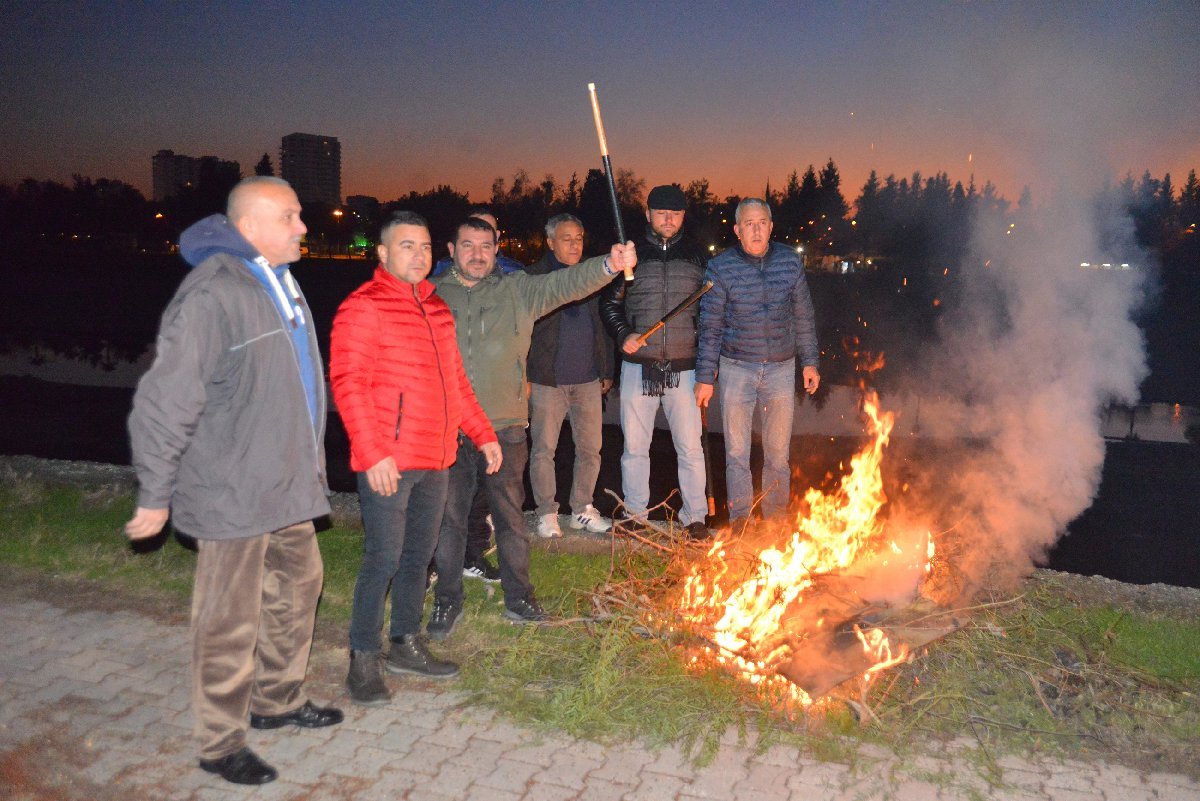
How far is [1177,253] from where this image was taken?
52062 millimetres

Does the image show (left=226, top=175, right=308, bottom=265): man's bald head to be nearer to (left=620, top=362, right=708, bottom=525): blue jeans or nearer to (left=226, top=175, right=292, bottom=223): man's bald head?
(left=226, top=175, right=292, bottom=223): man's bald head

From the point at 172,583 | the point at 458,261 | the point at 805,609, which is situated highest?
the point at 458,261

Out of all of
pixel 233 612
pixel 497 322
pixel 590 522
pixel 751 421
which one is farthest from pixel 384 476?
pixel 751 421

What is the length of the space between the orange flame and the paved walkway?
1.78 ft

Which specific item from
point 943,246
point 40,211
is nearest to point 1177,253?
point 943,246

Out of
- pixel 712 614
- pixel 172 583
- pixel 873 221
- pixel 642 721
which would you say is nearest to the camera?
pixel 642 721

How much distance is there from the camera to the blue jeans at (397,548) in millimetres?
4062

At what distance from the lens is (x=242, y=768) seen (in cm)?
344

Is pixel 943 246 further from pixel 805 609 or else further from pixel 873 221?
pixel 805 609

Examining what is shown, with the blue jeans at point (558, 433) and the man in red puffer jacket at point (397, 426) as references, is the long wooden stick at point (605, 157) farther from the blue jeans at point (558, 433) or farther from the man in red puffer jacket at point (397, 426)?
the blue jeans at point (558, 433)

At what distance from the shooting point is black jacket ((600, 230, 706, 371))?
20.5ft

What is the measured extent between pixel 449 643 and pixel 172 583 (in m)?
1.99

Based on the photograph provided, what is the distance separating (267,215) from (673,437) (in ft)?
11.7

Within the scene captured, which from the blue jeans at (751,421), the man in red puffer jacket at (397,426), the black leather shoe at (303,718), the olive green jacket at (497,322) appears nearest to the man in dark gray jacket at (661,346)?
the blue jeans at (751,421)
